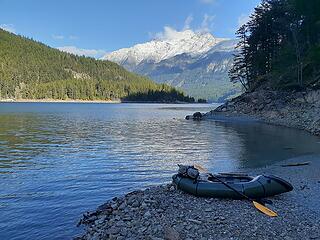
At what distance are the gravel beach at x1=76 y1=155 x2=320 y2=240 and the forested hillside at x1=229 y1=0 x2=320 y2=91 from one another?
156 feet

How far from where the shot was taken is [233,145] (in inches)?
1451

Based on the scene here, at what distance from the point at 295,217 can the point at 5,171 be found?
18555 millimetres

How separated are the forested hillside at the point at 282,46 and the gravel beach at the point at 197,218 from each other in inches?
1870

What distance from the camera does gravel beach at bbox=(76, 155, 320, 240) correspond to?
11.4 m

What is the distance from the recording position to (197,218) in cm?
1266

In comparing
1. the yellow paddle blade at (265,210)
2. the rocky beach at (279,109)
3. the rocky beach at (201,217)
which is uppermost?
the rocky beach at (279,109)

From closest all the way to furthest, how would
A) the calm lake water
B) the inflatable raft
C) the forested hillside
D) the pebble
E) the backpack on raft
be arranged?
the pebble
the calm lake water
the inflatable raft
the backpack on raft
the forested hillside

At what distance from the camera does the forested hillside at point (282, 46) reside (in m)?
62.9

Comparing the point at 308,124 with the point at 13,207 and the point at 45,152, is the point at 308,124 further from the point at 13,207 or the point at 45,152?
the point at 13,207

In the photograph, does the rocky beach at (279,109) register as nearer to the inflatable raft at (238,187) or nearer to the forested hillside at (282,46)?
the forested hillside at (282,46)

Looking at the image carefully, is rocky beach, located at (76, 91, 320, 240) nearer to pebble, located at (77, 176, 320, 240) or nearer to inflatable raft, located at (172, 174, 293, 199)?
pebble, located at (77, 176, 320, 240)

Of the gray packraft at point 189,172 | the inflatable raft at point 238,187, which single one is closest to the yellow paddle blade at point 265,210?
the inflatable raft at point 238,187

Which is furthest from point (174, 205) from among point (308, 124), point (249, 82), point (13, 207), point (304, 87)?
point (249, 82)

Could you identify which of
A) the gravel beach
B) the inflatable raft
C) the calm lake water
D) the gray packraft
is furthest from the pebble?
the calm lake water
